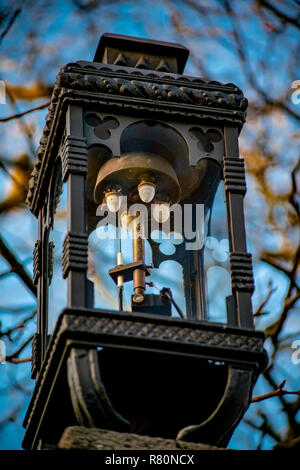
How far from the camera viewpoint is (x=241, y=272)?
7.39 metres

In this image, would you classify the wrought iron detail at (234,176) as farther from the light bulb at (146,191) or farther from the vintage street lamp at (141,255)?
the light bulb at (146,191)

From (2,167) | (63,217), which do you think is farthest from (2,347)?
(63,217)

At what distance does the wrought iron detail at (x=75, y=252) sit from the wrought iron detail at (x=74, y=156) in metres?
0.44

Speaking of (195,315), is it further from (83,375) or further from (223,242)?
(83,375)

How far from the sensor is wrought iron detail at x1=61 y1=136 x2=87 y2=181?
7500 millimetres

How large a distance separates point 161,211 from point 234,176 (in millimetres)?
658

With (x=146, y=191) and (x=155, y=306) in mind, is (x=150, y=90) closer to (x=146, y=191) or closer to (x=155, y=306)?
(x=146, y=191)

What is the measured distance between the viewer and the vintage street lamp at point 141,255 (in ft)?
23.0

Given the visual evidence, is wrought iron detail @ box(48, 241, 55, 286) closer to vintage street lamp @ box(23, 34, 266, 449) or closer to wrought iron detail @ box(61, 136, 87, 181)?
vintage street lamp @ box(23, 34, 266, 449)

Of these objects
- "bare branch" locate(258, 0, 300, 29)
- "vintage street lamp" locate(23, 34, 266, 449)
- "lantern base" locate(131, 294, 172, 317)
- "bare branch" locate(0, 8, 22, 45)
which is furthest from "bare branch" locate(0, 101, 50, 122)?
"lantern base" locate(131, 294, 172, 317)

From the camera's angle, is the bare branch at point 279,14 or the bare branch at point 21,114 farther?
the bare branch at point 279,14

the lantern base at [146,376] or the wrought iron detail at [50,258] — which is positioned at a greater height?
the wrought iron detail at [50,258]

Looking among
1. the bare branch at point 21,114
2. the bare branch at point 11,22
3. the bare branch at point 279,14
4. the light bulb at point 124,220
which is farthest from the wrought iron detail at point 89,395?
the bare branch at point 279,14

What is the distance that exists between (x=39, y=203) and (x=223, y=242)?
1.41 meters
